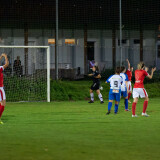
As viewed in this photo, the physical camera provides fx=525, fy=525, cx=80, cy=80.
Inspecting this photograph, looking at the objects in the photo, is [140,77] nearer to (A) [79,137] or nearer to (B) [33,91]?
(A) [79,137]

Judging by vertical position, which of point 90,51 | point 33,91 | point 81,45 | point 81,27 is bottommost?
point 33,91

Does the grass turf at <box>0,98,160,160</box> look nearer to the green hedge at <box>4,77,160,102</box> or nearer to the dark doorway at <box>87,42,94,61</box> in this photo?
the green hedge at <box>4,77,160,102</box>

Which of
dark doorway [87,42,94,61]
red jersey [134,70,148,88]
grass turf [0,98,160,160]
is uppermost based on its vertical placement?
dark doorway [87,42,94,61]

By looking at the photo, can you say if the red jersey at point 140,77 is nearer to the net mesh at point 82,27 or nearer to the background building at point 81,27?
the net mesh at point 82,27

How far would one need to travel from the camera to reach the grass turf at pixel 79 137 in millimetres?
8930

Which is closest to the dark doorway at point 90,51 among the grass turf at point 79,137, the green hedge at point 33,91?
the green hedge at point 33,91

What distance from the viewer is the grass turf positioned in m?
8.93

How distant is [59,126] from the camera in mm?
13273

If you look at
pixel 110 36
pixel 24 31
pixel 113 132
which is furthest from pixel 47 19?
pixel 113 132

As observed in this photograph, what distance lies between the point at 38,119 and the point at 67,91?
1012cm

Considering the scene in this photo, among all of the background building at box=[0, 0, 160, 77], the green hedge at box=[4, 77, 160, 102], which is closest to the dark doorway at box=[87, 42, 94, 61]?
the background building at box=[0, 0, 160, 77]

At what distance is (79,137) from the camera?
11.1 m

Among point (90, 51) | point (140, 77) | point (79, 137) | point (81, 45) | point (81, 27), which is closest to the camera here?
point (79, 137)

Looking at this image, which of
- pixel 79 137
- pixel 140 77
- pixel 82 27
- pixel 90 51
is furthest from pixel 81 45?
pixel 79 137
